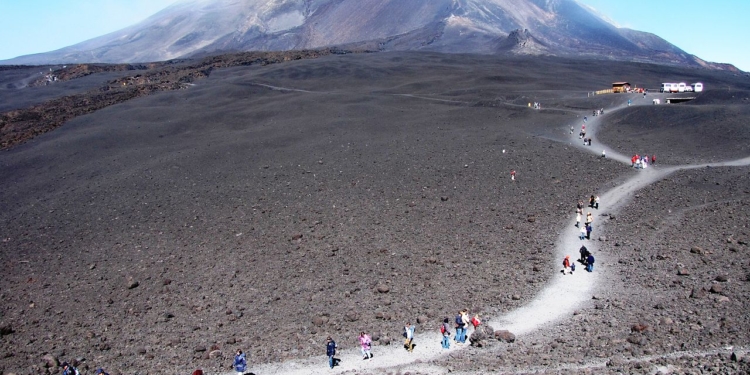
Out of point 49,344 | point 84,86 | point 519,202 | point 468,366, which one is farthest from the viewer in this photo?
point 84,86

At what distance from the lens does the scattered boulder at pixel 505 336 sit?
12.5 meters

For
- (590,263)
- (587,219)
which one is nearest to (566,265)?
(590,263)

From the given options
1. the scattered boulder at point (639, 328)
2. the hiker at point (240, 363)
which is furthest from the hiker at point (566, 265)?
the hiker at point (240, 363)

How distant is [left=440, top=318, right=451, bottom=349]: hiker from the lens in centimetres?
1243

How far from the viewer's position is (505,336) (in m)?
12.6

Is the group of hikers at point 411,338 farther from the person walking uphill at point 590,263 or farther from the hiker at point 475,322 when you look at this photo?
the person walking uphill at point 590,263

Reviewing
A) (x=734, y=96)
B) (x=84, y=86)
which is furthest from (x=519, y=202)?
(x=84, y=86)

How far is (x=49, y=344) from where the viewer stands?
14367mm

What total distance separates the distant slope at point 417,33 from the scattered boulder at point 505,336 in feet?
321

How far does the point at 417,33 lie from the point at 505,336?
431 ft

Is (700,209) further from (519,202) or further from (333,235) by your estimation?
(333,235)

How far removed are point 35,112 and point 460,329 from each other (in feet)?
154

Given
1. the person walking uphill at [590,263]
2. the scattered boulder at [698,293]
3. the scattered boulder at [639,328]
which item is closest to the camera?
the scattered boulder at [639,328]

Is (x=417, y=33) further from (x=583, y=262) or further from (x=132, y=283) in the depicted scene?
(x=132, y=283)
